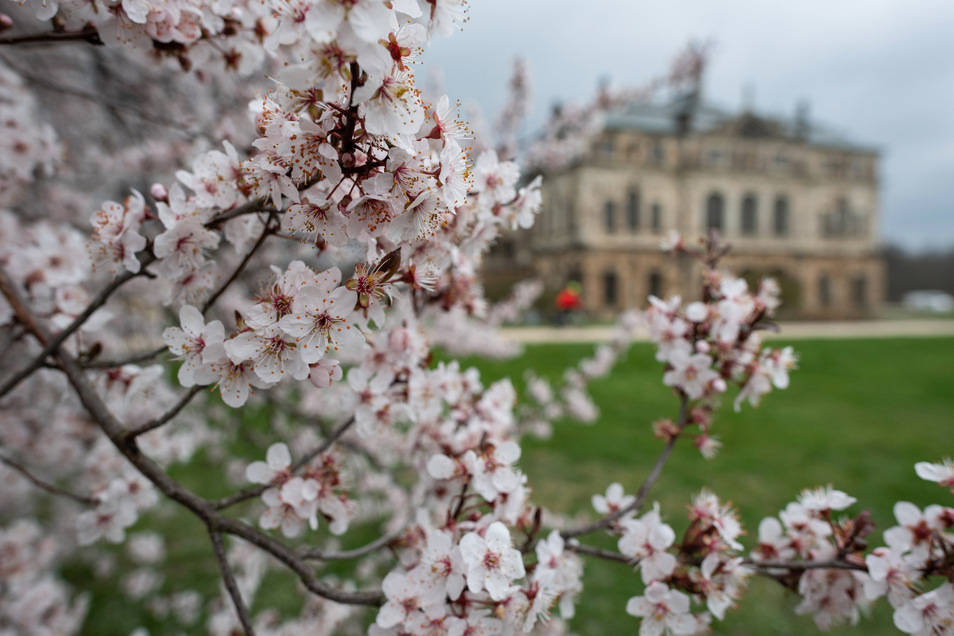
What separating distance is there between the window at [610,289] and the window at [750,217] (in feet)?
27.8

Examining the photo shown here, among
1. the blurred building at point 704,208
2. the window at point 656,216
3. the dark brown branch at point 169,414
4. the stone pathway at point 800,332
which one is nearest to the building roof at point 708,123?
the blurred building at point 704,208

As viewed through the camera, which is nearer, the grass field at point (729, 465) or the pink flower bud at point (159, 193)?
the pink flower bud at point (159, 193)

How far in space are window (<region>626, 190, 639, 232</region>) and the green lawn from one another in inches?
709

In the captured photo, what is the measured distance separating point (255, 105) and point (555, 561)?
3.79 ft

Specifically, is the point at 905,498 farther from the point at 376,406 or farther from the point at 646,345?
the point at 646,345

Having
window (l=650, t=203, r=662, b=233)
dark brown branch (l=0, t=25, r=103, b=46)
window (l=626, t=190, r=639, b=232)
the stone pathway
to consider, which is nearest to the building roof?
window (l=626, t=190, r=639, b=232)

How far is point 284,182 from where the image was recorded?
2.76 ft

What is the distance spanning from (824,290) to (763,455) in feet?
100

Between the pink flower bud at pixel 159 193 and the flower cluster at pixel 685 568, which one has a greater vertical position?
the pink flower bud at pixel 159 193

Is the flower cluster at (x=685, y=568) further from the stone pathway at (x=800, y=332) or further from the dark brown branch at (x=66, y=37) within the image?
the stone pathway at (x=800, y=332)

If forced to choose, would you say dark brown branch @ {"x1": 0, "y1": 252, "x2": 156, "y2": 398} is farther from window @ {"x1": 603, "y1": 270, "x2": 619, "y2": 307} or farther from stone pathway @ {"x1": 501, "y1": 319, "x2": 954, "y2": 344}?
window @ {"x1": 603, "y1": 270, "x2": 619, "y2": 307}

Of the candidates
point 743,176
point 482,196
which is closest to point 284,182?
point 482,196

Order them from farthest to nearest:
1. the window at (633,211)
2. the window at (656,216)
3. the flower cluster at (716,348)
Answer: the window at (656,216) → the window at (633,211) → the flower cluster at (716,348)

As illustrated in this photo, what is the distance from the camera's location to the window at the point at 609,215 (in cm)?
2795
